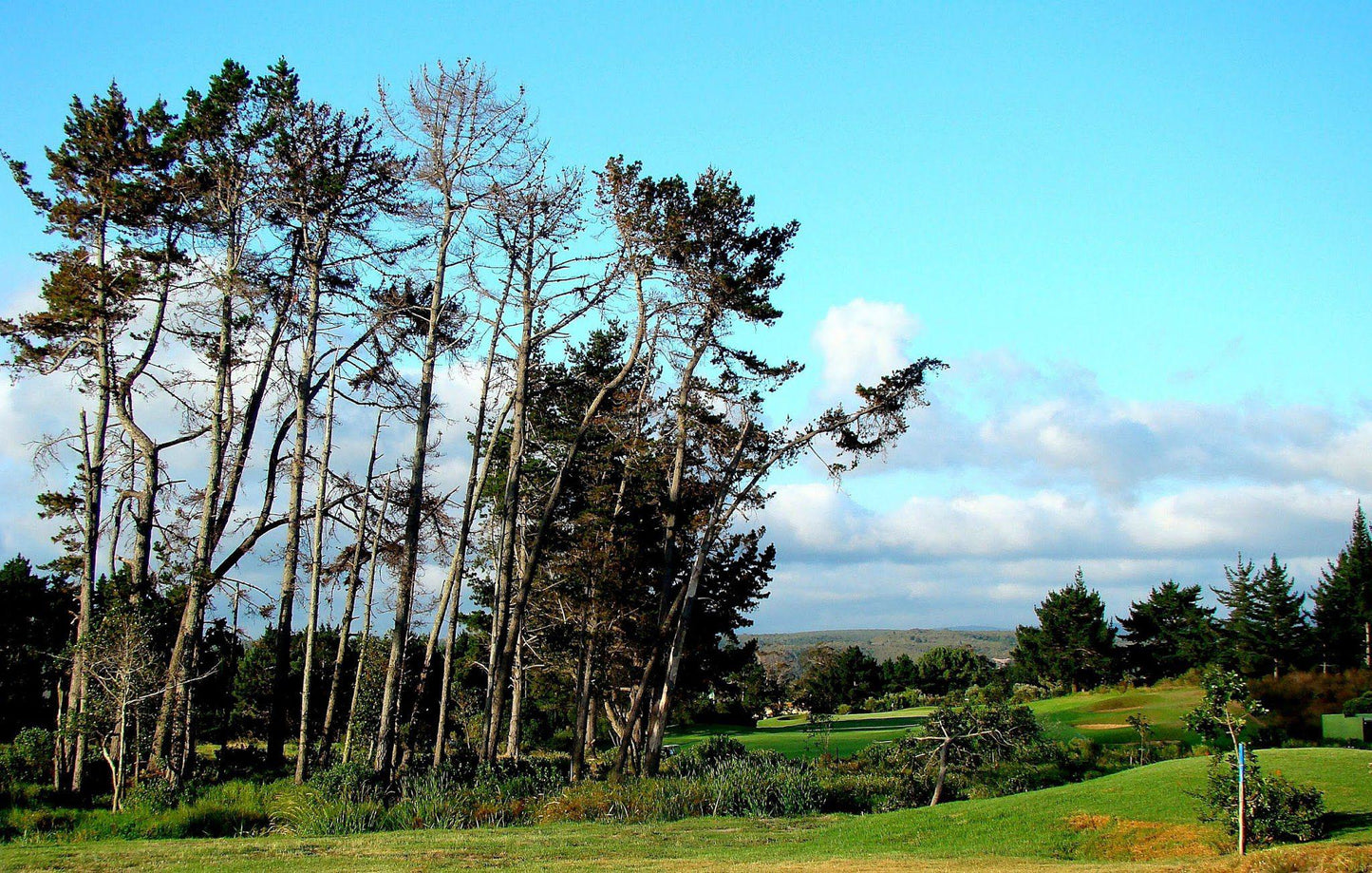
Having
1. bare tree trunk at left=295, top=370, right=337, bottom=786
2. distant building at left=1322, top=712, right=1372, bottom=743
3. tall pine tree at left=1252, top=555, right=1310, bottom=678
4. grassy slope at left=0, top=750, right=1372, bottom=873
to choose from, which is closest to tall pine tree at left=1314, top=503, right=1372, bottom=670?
tall pine tree at left=1252, top=555, right=1310, bottom=678

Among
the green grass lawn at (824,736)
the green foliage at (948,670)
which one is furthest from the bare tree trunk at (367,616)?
the green foliage at (948,670)

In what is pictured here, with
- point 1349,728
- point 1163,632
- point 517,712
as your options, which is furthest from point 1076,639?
point 517,712

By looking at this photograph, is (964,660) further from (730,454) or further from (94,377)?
(94,377)

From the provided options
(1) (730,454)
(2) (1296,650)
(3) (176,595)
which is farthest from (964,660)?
(3) (176,595)

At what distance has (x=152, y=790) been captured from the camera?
15695 millimetres

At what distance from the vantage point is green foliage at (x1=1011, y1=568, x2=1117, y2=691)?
61.9 meters

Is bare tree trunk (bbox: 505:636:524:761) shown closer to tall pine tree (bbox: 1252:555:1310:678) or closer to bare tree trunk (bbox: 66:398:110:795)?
bare tree trunk (bbox: 66:398:110:795)

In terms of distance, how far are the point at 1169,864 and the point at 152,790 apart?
1490cm

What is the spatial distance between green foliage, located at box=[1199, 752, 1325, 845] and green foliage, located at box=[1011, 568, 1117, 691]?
53.7 m

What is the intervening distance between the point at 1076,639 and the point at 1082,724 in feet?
81.2

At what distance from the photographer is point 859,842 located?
13.0 metres

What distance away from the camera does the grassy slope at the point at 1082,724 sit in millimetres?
33812

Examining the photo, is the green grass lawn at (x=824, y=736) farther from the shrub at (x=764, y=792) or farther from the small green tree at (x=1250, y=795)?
the small green tree at (x=1250, y=795)

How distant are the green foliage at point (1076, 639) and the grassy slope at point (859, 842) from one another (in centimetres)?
4960
